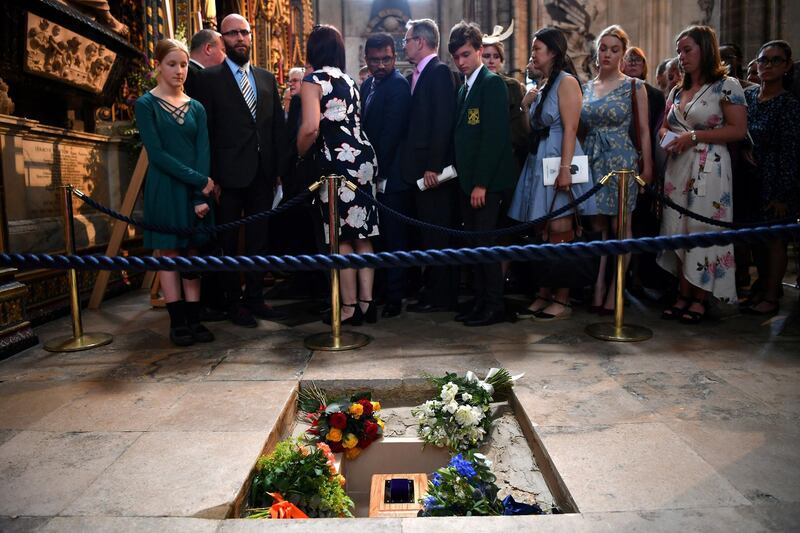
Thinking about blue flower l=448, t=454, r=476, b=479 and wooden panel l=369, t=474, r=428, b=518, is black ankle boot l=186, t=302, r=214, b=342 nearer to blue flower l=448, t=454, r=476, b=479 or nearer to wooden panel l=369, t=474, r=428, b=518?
wooden panel l=369, t=474, r=428, b=518

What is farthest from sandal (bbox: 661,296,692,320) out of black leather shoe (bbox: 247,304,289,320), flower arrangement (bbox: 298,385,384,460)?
black leather shoe (bbox: 247,304,289,320)

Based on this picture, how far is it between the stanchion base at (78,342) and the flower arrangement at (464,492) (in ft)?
8.38

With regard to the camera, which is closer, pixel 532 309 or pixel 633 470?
pixel 633 470

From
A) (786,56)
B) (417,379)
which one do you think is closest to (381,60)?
(417,379)

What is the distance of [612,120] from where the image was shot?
13.9ft

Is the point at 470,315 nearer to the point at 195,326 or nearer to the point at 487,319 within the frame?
the point at 487,319

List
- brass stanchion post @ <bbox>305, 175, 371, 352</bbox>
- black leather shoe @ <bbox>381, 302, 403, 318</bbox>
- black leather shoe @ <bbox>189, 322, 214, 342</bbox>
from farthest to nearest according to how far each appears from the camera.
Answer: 1. black leather shoe @ <bbox>381, 302, 403, 318</bbox>
2. black leather shoe @ <bbox>189, 322, 214, 342</bbox>
3. brass stanchion post @ <bbox>305, 175, 371, 352</bbox>

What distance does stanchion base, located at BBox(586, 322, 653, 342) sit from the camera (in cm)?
373

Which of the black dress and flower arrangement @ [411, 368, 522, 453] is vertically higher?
the black dress

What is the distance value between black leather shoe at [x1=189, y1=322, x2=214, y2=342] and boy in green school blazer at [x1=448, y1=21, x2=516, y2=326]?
168 cm

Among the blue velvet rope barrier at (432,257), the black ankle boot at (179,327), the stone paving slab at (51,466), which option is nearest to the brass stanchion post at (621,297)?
the blue velvet rope barrier at (432,257)

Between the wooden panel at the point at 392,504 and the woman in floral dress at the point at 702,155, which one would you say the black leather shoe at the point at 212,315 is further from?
the woman in floral dress at the point at 702,155

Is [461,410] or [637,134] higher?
[637,134]

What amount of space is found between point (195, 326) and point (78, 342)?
70 centimetres
